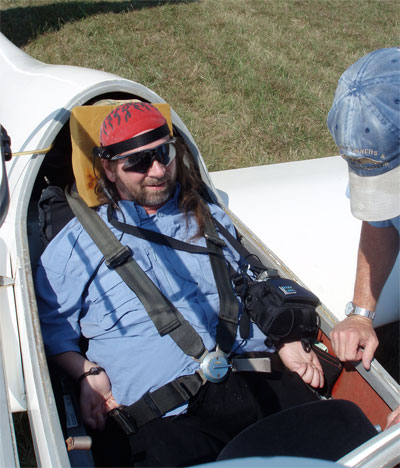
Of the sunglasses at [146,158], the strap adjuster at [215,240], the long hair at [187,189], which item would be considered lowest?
the strap adjuster at [215,240]

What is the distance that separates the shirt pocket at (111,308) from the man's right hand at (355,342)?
0.91m

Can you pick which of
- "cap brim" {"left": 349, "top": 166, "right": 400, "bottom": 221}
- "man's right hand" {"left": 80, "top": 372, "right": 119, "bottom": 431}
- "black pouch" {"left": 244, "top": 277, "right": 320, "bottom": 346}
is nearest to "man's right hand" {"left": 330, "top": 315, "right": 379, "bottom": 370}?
"black pouch" {"left": 244, "top": 277, "right": 320, "bottom": 346}

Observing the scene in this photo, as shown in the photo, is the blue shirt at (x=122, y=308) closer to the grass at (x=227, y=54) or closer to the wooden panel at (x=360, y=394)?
the wooden panel at (x=360, y=394)

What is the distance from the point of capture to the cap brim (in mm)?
1728

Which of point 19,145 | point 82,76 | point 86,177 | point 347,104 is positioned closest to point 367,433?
point 347,104

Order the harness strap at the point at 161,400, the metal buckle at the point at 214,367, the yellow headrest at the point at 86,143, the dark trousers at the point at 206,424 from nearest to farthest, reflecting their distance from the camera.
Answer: the dark trousers at the point at 206,424 < the harness strap at the point at 161,400 < the metal buckle at the point at 214,367 < the yellow headrest at the point at 86,143

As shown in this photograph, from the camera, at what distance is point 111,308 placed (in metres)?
2.32

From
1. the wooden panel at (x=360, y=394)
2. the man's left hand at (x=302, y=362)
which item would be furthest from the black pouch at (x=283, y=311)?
the wooden panel at (x=360, y=394)

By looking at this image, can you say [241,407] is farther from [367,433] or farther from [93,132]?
[93,132]

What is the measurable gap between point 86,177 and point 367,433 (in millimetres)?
1823

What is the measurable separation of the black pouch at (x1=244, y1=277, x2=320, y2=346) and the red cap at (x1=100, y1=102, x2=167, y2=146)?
3.39ft

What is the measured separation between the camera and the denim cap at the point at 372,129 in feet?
5.36

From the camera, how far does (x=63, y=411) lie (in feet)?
6.98

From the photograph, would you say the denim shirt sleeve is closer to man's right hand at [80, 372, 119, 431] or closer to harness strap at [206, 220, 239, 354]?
man's right hand at [80, 372, 119, 431]
